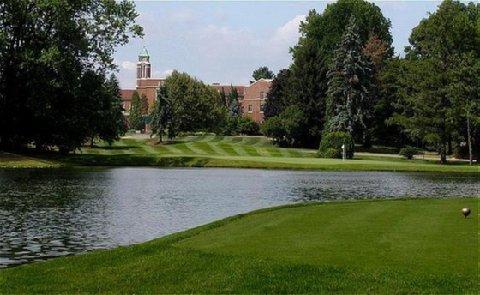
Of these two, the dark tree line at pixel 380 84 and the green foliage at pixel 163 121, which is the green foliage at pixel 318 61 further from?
the green foliage at pixel 163 121

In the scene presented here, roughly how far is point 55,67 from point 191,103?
63092 millimetres

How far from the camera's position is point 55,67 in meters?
53.1

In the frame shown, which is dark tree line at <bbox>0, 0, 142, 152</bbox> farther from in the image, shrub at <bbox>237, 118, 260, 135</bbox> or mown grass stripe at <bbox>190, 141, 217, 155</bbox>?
shrub at <bbox>237, 118, 260, 135</bbox>

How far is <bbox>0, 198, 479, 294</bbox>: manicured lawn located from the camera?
10281 mm

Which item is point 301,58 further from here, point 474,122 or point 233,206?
point 233,206

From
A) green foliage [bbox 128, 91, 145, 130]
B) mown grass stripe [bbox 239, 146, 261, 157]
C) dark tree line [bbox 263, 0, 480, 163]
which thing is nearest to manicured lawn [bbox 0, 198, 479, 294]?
dark tree line [bbox 263, 0, 480, 163]

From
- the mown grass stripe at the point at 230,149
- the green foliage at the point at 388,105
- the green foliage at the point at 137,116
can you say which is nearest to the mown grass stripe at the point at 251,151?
the mown grass stripe at the point at 230,149

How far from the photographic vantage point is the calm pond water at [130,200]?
1677 centimetres

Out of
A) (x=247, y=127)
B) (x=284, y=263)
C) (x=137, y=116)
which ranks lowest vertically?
(x=284, y=263)

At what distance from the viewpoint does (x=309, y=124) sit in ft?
296

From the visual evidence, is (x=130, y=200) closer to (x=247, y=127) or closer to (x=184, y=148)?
(x=184, y=148)


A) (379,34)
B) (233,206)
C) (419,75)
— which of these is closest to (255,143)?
(379,34)

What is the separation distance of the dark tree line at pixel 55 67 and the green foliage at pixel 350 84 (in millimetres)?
32424

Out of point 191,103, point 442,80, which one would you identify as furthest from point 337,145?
point 191,103
